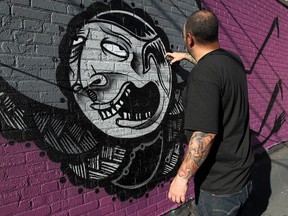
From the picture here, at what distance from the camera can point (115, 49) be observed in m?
2.96

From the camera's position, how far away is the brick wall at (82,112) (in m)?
2.28

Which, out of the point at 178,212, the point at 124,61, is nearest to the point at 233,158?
the point at 124,61

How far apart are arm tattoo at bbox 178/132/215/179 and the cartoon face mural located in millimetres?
1236

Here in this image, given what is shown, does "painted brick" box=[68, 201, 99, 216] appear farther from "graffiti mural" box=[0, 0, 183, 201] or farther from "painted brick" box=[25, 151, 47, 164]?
"painted brick" box=[25, 151, 47, 164]

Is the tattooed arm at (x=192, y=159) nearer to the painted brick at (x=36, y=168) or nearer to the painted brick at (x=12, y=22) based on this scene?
the painted brick at (x=36, y=168)

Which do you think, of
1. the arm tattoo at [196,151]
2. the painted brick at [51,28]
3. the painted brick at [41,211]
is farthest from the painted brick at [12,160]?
the arm tattoo at [196,151]

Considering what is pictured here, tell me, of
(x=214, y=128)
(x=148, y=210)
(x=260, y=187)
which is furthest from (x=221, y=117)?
(x=260, y=187)

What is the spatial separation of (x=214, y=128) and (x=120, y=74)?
151cm

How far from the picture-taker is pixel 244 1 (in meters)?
5.34

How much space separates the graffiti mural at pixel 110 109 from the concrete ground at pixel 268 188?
865 millimetres

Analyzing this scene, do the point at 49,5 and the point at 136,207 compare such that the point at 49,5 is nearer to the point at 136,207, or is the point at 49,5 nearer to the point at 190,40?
the point at 190,40

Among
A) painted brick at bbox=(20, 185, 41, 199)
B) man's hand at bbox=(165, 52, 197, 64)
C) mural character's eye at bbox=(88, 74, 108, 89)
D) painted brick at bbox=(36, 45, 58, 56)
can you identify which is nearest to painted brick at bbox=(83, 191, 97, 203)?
painted brick at bbox=(20, 185, 41, 199)

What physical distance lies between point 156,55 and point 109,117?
950 millimetres

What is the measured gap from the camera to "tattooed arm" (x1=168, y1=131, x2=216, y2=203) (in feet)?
5.66
